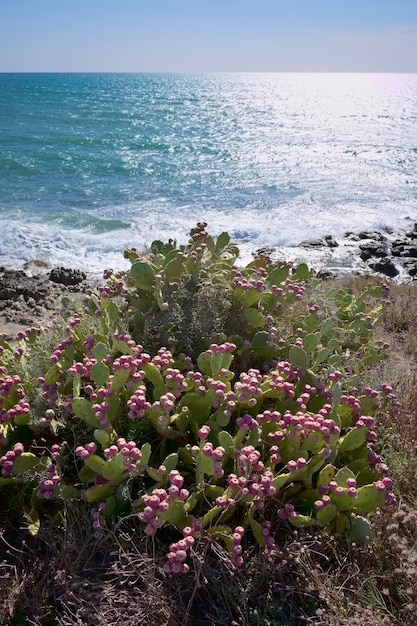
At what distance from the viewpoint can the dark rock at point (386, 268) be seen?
38.3 ft

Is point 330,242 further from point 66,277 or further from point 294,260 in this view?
point 66,277

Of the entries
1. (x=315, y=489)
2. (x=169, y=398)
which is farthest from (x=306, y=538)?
(x=169, y=398)

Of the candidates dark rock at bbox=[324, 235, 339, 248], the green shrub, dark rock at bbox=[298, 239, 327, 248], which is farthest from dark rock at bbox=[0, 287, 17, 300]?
dark rock at bbox=[324, 235, 339, 248]

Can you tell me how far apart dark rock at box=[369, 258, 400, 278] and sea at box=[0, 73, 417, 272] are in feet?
7.71

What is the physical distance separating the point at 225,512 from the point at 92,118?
139 ft

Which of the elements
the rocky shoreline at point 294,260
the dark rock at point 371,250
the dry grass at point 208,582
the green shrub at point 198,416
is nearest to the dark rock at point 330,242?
the rocky shoreline at point 294,260

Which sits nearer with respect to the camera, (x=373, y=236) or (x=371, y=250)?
(x=371, y=250)

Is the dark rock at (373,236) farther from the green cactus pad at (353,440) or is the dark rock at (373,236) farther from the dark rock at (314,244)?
Answer: the green cactus pad at (353,440)

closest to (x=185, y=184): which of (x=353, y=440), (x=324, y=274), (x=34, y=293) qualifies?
(x=324, y=274)

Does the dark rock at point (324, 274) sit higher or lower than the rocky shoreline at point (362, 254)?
higher

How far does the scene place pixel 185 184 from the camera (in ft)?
68.4

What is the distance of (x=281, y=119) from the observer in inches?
1809

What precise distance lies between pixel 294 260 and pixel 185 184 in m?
9.60

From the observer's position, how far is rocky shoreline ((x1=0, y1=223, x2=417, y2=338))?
778 cm
